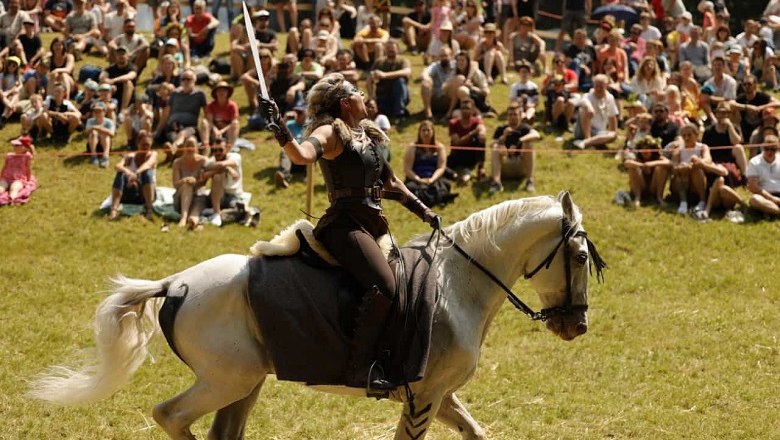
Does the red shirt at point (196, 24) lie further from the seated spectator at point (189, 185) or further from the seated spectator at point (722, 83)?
the seated spectator at point (722, 83)

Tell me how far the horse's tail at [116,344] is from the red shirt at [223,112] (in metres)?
10.2

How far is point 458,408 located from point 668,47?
52.4 feet

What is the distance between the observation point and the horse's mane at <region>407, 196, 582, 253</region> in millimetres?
7762

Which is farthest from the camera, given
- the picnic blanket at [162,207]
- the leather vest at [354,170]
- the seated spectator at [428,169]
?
the seated spectator at [428,169]

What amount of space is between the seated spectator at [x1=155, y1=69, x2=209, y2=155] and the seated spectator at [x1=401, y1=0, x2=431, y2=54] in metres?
6.82

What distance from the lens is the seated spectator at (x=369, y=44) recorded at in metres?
21.2

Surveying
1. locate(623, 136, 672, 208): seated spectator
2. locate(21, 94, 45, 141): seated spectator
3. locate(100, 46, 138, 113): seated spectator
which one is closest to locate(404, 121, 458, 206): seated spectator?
locate(623, 136, 672, 208): seated spectator

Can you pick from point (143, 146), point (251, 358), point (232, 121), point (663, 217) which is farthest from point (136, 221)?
point (251, 358)

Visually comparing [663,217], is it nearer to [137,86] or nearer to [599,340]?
[599,340]

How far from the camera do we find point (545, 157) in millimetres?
18000

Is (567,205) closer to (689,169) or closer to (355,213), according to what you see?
(355,213)

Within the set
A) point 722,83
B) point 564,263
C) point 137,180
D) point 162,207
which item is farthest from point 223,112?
point 564,263

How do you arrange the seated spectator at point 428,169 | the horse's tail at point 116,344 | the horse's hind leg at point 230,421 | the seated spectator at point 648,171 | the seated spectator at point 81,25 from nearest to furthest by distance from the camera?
the horse's tail at point 116,344 → the horse's hind leg at point 230,421 → the seated spectator at point 428,169 → the seated spectator at point 648,171 → the seated spectator at point 81,25

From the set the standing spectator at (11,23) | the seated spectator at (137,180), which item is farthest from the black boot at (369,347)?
the standing spectator at (11,23)
